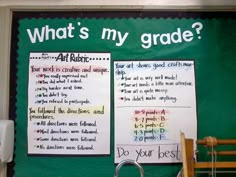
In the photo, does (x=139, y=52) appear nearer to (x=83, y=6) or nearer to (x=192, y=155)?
(x=83, y=6)

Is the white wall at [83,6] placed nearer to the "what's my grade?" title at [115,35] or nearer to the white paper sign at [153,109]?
the "what's my grade?" title at [115,35]

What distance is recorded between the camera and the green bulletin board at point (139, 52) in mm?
1846

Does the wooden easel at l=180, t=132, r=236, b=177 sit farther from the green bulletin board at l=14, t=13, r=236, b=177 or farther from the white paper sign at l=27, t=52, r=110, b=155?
the white paper sign at l=27, t=52, r=110, b=155

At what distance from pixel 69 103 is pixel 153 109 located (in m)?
0.54

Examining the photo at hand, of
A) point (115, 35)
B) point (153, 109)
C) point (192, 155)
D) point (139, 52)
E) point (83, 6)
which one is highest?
point (83, 6)

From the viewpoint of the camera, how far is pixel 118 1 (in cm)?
195

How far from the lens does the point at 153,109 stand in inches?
73.1

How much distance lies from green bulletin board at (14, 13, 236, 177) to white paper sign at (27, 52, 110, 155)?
0.15ft

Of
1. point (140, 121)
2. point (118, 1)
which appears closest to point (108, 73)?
point (140, 121)

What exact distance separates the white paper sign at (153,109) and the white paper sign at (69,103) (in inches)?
3.8

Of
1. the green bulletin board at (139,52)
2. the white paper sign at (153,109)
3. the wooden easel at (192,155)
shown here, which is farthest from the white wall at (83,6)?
the wooden easel at (192,155)

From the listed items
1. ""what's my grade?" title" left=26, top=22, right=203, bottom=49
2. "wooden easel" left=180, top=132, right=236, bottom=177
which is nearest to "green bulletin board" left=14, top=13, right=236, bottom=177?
""what's my grade?" title" left=26, top=22, right=203, bottom=49

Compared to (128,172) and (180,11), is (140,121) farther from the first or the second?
(180,11)

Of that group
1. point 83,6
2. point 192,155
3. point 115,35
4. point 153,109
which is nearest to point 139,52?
point 115,35
